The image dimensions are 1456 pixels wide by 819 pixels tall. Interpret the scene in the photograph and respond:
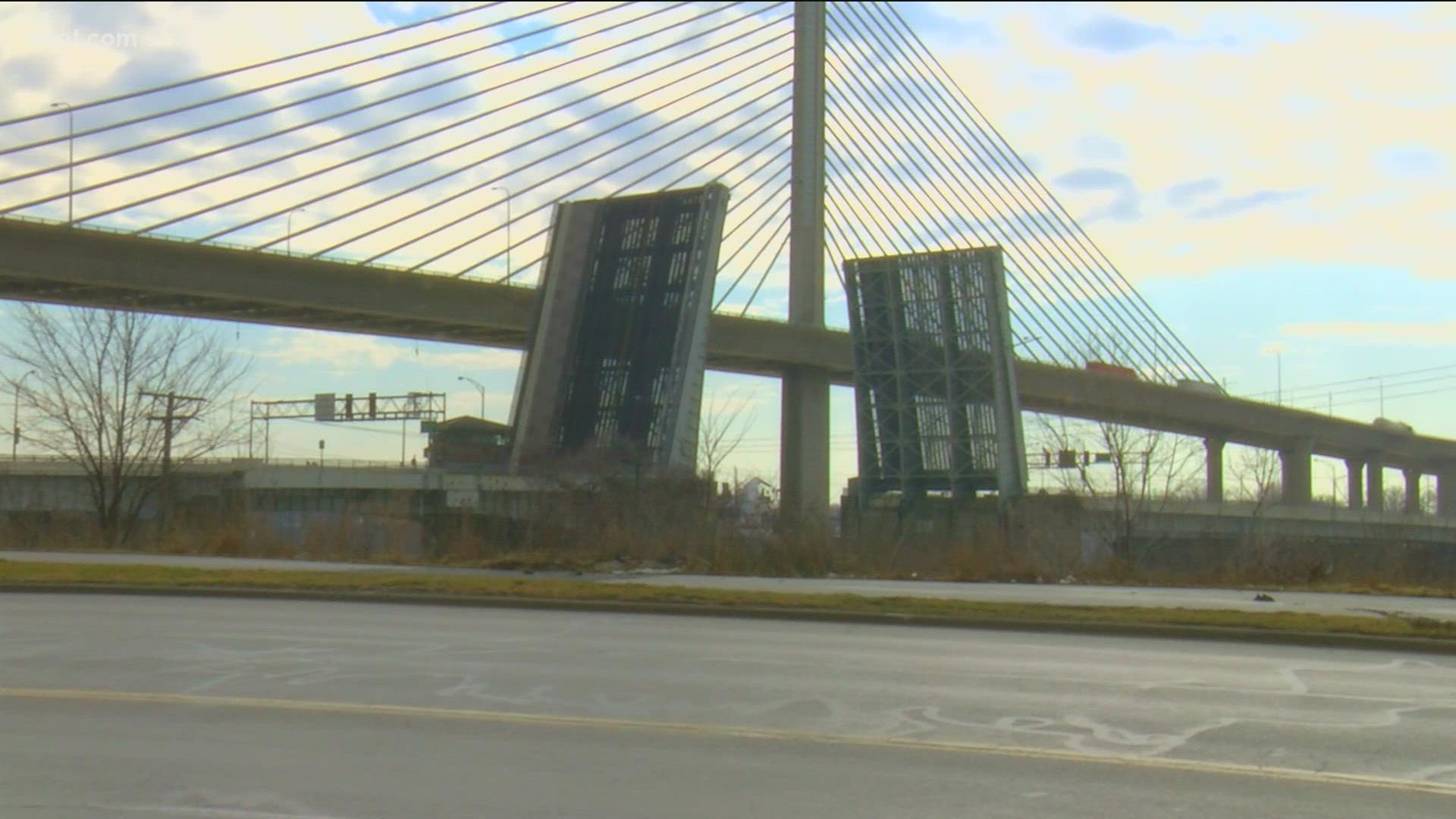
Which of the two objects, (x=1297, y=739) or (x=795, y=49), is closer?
(x=1297, y=739)

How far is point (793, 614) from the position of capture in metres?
16.5

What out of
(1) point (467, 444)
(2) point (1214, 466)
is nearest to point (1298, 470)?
(2) point (1214, 466)

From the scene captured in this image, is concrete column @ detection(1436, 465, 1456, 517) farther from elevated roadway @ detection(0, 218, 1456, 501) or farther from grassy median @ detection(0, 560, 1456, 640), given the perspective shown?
grassy median @ detection(0, 560, 1456, 640)

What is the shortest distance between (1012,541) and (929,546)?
1.81 m

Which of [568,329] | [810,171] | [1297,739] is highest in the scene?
[810,171]

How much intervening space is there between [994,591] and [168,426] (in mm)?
23464

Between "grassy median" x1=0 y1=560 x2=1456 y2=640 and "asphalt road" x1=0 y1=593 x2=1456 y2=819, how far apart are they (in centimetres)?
116

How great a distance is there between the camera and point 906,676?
11461 millimetres

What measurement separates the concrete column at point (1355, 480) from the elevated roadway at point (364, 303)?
23.8m

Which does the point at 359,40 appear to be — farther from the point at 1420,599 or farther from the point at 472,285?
the point at 1420,599

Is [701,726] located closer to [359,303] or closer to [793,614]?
[793,614]

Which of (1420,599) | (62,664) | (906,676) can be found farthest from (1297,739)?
(1420,599)

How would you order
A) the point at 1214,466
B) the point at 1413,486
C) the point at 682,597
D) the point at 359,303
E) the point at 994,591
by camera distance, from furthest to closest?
the point at 1413,486
the point at 1214,466
the point at 359,303
the point at 994,591
the point at 682,597

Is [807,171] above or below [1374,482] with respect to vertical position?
above
